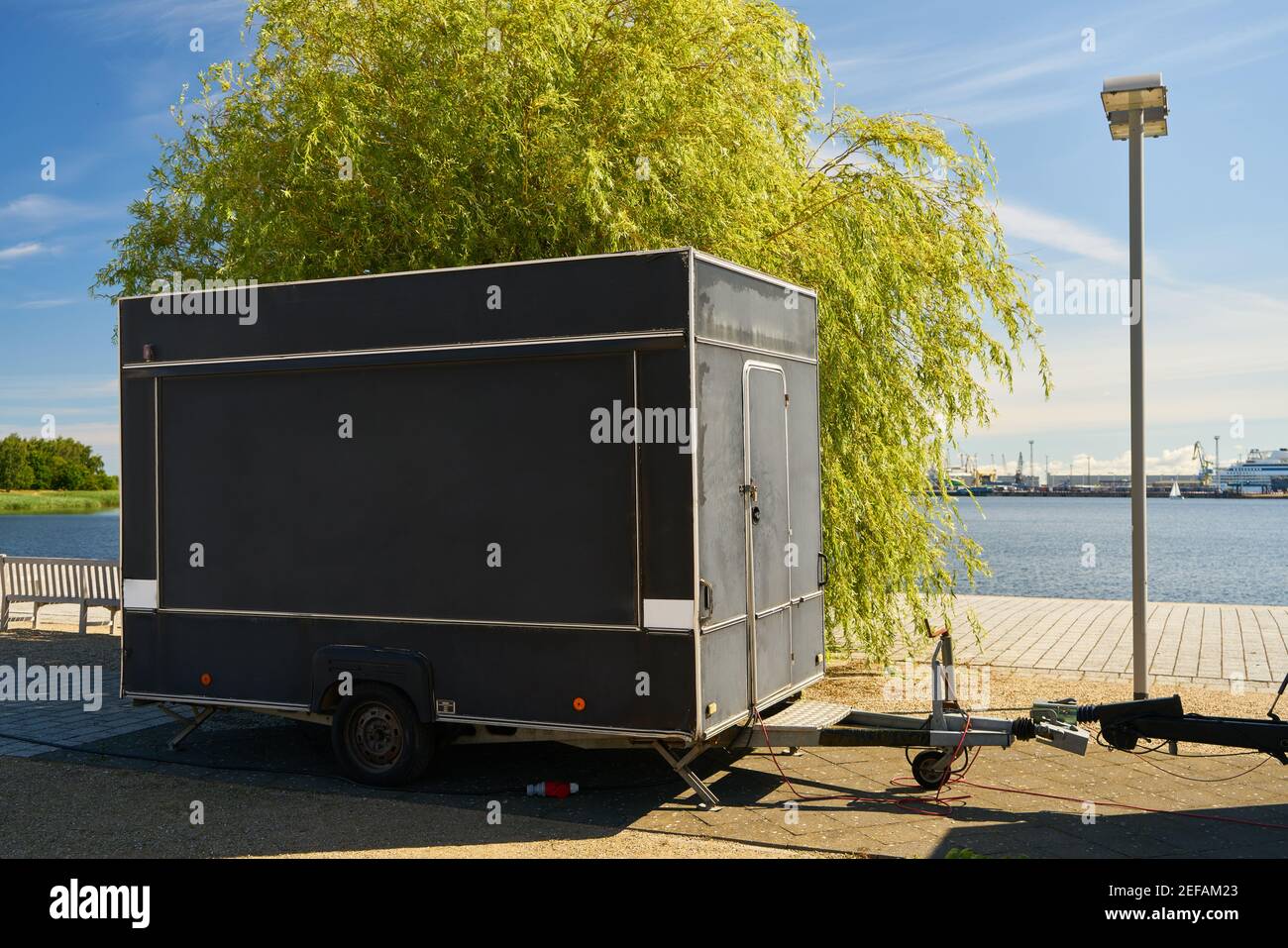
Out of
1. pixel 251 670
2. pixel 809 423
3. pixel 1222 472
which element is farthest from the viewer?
pixel 1222 472

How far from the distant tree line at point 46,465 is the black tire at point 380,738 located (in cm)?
7781

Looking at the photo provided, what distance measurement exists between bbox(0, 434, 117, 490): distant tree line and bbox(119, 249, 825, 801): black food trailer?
3031 inches

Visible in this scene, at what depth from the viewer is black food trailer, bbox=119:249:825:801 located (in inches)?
248

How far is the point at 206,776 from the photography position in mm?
7598

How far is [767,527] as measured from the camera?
710cm

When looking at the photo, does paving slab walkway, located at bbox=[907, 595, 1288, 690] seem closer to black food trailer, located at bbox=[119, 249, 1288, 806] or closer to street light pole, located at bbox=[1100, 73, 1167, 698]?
street light pole, located at bbox=[1100, 73, 1167, 698]

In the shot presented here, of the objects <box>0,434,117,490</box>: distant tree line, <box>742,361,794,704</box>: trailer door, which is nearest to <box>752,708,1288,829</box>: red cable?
<box>742,361,794,704</box>: trailer door

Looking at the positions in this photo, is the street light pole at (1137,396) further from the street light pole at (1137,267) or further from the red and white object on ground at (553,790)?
the red and white object on ground at (553,790)

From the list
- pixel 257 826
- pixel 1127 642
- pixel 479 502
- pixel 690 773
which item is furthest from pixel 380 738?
pixel 1127 642

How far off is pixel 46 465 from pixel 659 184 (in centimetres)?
8393

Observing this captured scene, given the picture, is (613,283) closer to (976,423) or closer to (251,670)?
(251,670)

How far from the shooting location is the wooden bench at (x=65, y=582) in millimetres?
13391
